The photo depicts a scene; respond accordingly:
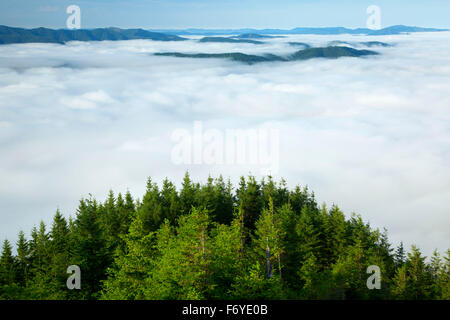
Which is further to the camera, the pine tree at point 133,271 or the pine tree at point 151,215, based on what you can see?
the pine tree at point 151,215

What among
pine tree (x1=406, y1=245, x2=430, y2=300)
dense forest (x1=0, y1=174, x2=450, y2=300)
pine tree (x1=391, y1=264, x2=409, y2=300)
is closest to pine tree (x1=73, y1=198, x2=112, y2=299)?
dense forest (x1=0, y1=174, x2=450, y2=300)

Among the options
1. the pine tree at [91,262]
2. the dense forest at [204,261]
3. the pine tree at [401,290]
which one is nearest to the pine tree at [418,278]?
the dense forest at [204,261]

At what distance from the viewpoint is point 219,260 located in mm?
29641

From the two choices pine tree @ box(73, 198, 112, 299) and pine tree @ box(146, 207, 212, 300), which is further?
pine tree @ box(73, 198, 112, 299)

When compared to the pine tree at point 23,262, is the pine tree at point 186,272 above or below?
above

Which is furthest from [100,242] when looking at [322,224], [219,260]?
[322,224]

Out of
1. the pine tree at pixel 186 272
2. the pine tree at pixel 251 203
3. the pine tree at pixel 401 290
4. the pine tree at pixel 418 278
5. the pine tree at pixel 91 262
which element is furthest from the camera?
the pine tree at pixel 251 203

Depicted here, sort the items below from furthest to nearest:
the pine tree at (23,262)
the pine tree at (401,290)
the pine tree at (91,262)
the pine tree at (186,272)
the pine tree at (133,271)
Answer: the pine tree at (23,262), the pine tree at (401,290), the pine tree at (91,262), the pine tree at (133,271), the pine tree at (186,272)

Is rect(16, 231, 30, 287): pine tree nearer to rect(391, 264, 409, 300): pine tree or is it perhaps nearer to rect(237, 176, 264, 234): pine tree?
rect(237, 176, 264, 234): pine tree

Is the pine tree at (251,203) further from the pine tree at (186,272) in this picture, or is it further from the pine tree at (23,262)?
the pine tree at (186,272)

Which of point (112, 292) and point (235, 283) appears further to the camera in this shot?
point (112, 292)

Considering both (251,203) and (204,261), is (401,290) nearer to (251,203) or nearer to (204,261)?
(251,203)
